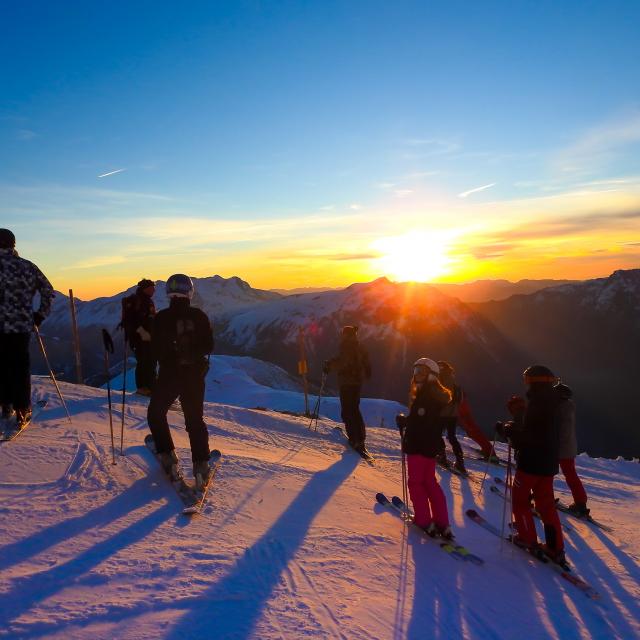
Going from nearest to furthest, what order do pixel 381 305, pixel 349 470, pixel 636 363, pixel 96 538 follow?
pixel 96 538, pixel 349 470, pixel 381 305, pixel 636 363

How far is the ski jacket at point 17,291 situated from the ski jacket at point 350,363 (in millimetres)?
5544

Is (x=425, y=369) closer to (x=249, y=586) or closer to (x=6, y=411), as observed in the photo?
(x=249, y=586)

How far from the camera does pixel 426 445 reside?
5672 mm

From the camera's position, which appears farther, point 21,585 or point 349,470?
point 349,470

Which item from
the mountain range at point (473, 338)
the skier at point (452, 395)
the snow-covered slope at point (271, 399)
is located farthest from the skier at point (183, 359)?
the mountain range at point (473, 338)

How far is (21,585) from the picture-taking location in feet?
11.2

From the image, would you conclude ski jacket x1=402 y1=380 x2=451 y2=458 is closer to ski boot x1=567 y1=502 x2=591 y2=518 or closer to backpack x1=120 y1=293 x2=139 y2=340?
ski boot x1=567 y1=502 x2=591 y2=518

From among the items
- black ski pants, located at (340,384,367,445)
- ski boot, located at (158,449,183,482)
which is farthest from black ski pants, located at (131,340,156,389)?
ski boot, located at (158,449,183,482)

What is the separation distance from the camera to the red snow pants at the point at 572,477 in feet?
27.3

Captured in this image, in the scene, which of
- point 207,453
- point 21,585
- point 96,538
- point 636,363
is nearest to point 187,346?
point 207,453

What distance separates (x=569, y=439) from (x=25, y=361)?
8388mm

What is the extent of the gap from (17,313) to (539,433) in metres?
6.71

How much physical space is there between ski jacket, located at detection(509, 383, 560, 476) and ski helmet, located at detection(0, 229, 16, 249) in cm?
677

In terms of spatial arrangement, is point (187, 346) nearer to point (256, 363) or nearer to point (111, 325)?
point (256, 363)
